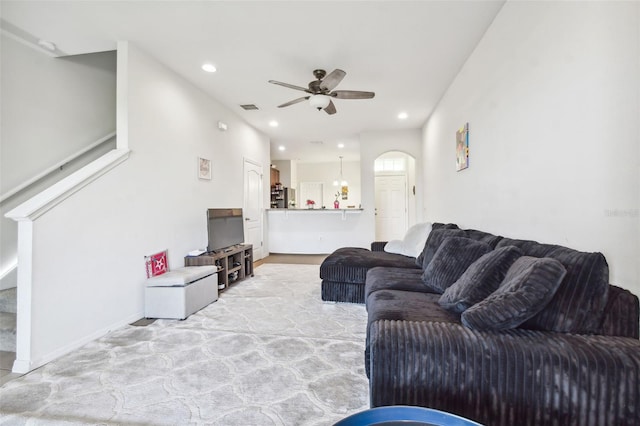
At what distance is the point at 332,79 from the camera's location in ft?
9.89

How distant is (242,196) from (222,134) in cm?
121

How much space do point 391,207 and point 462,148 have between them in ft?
16.5

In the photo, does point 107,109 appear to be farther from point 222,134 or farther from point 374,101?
point 374,101

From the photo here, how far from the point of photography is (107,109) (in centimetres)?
385

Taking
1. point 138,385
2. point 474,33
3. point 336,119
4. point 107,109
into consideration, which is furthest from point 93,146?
point 474,33

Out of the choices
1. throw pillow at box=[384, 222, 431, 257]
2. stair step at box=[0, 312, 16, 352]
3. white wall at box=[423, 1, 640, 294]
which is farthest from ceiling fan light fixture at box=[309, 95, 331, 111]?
stair step at box=[0, 312, 16, 352]

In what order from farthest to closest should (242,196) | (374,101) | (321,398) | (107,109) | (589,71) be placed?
(242,196) → (374,101) → (107,109) → (321,398) → (589,71)

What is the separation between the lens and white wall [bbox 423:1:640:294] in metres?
1.25

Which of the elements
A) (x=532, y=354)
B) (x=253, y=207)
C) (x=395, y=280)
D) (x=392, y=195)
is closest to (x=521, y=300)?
(x=532, y=354)

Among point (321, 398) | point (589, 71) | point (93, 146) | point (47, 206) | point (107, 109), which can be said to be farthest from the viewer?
point (107, 109)

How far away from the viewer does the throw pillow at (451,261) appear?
2.06 metres

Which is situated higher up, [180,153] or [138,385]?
[180,153]

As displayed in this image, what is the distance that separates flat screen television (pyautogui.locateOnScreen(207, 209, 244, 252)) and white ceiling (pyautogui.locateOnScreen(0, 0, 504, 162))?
1.74 metres

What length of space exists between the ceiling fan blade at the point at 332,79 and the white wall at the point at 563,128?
1.35 m
